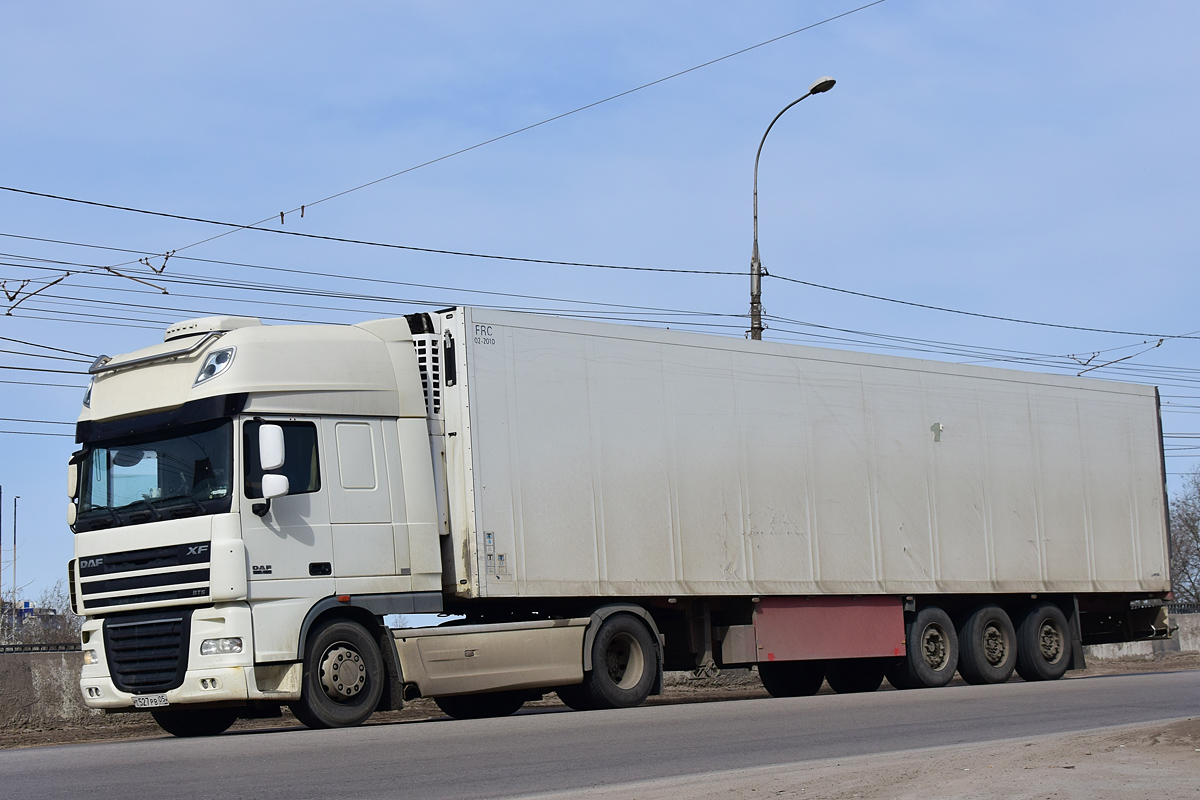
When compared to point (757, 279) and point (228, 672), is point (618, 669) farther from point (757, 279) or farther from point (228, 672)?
point (757, 279)

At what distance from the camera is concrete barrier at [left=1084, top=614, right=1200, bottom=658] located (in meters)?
32.4

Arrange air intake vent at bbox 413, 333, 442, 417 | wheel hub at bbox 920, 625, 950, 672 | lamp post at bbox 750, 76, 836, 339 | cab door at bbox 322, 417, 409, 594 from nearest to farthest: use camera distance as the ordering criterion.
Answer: cab door at bbox 322, 417, 409, 594 < air intake vent at bbox 413, 333, 442, 417 < wheel hub at bbox 920, 625, 950, 672 < lamp post at bbox 750, 76, 836, 339

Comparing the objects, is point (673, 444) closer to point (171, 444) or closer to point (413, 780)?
point (171, 444)

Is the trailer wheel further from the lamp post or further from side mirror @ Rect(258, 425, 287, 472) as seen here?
the lamp post

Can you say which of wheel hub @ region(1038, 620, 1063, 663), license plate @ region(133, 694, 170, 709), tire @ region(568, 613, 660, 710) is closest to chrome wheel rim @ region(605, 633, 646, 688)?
tire @ region(568, 613, 660, 710)

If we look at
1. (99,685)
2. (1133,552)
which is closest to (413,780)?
(99,685)

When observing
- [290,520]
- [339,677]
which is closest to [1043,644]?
[339,677]

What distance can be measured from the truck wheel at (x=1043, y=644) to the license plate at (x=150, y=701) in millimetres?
12456

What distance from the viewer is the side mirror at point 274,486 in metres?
12.2

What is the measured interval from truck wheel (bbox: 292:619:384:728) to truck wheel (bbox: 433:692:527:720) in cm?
237

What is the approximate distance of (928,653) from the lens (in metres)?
18.6

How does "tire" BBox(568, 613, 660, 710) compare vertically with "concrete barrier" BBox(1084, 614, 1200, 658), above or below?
above

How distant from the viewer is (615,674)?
49.0 feet

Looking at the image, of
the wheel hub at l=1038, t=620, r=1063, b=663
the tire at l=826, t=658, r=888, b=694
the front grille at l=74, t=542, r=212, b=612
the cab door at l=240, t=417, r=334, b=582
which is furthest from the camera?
the wheel hub at l=1038, t=620, r=1063, b=663
